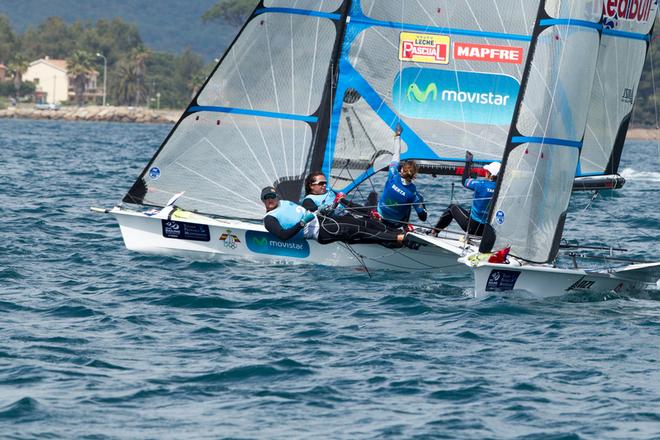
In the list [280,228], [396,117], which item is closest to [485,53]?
[396,117]

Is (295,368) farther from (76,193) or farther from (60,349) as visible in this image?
(76,193)

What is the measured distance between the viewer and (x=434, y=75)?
19203 millimetres

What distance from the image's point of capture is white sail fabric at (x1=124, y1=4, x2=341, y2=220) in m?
18.0

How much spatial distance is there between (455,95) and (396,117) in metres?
0.96

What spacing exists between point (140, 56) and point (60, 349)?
150 meters

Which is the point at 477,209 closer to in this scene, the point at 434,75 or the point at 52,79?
the point at 434,75

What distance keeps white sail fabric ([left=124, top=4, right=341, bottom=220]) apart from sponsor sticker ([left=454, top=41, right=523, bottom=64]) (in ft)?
8.13

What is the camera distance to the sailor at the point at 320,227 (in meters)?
16.0

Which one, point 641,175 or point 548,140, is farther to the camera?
point 641,175

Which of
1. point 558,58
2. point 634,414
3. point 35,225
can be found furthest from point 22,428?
point 35,225

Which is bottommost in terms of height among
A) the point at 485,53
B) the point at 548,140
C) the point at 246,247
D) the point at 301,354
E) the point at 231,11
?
the point at 301,354

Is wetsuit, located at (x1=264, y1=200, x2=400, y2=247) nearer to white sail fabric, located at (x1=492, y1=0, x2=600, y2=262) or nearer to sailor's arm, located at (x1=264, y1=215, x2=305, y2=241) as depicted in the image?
sailor's arm, located at (x1=264, y1=215, x2=305, y2=241)

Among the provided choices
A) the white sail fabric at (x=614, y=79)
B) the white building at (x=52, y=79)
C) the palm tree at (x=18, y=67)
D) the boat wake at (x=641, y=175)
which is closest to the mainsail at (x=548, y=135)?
the white sail fabric at (x=614, y=79)

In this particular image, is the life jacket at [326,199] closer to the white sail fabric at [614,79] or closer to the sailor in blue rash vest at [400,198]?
the sailor in blue rash vest at [400,198]
